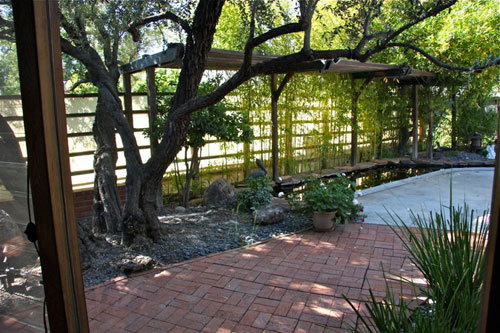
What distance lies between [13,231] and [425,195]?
658 cm

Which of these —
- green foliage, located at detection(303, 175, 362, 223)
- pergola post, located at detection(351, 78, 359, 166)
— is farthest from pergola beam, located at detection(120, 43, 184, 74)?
pergola post, located at detection(351, 78, 359, 166)

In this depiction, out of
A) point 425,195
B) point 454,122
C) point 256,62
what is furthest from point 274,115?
point 454,122

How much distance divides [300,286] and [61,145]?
2.56 metres

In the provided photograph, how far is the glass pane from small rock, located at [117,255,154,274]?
2311 mm

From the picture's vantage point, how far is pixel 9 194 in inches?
52.4

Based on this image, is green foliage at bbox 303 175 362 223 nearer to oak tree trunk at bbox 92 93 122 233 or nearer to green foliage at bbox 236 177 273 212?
green foliage at bbox 236 177 273 212

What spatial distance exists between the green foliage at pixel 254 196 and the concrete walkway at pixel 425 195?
1500 mm

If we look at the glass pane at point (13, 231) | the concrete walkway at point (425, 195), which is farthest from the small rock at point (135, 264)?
the concrete walkway at point (425, 195)

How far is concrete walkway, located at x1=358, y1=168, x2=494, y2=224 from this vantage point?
557 centimetres

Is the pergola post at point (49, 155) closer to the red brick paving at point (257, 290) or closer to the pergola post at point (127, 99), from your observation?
the red brick paving at point (257, 290)

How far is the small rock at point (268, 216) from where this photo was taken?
16.6ft

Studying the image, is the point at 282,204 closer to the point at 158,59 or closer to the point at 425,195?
the point at 425,195

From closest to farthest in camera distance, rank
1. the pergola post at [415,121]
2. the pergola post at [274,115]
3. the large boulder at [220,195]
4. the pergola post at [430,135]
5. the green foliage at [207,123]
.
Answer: the green foliage at [207,123]
the large boulder at [220,195]
the pergola post at [274,115]
the pergola post at [430,135]
the pergola post at [415,121]

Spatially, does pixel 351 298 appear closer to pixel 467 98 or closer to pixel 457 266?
pixel 457 266
